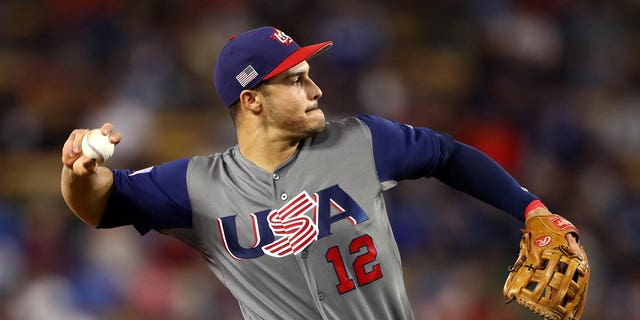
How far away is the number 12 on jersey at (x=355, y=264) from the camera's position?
2791 mm

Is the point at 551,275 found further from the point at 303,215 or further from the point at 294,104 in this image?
the point at 294,104

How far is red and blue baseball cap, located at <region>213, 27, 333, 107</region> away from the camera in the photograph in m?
2.88

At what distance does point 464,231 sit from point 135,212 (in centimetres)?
369

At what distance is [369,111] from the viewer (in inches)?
277

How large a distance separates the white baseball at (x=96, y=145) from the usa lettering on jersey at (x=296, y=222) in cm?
44

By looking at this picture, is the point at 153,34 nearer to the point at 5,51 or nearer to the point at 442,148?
the point at 5,51

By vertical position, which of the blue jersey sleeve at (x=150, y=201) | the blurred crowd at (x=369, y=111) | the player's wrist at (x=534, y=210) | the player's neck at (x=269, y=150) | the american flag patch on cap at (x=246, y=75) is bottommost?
the blurred crowd at (x=369, y=111)

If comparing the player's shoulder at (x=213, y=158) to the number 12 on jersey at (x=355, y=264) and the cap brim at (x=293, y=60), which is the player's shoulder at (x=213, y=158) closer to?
the cap brim at (x=293, y=60)

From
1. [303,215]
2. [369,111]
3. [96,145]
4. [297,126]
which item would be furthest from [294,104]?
[369,111]

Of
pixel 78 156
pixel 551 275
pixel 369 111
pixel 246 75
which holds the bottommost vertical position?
pixel 369 111

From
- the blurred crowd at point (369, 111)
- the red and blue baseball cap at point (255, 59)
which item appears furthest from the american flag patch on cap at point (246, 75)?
the blurred crowd at point (369, 111)

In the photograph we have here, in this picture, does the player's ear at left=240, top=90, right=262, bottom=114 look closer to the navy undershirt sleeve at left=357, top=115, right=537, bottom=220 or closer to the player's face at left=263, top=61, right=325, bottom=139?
the player's face at left=263, top=61, right=325, bottom=139

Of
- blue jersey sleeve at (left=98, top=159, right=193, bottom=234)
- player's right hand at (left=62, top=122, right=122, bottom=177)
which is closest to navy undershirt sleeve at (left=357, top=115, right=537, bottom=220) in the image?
blue jersey sleeve at (left=98, top=159, right=193, bottom=234)

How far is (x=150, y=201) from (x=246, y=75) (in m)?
0.47
